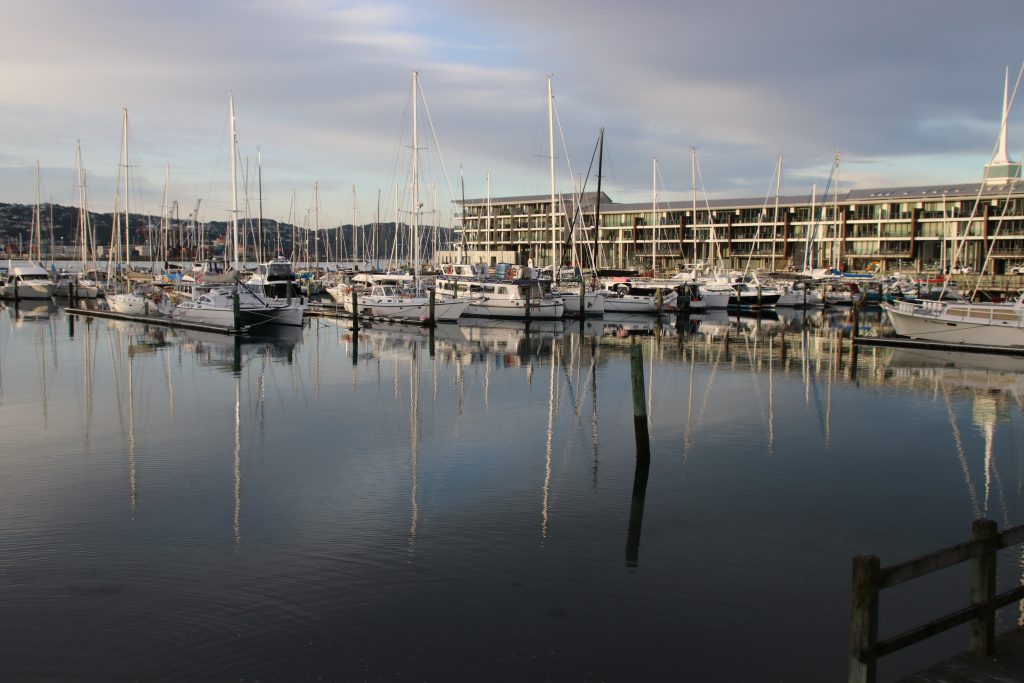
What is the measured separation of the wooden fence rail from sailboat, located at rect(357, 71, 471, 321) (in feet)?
149

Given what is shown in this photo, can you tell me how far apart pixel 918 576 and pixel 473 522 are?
27.5ft

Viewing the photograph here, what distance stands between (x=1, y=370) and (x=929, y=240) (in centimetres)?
10230

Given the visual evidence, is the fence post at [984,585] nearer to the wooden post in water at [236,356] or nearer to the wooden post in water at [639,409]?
the wooden post in water at [639,409]

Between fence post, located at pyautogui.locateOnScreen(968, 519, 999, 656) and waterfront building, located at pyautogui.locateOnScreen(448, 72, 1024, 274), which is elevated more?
waterfront building, located at pyautogui.locateOnScreen(448, 72, 1024, 274)

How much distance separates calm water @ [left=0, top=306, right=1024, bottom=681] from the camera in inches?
393

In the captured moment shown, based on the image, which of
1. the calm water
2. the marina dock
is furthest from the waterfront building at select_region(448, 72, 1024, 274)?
the marina dock

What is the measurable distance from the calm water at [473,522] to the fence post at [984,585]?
2108 millimetres

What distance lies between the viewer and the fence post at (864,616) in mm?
6719

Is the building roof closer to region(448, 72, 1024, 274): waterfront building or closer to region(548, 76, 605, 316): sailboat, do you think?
region(448, 72, 1024, 274): waterfront building

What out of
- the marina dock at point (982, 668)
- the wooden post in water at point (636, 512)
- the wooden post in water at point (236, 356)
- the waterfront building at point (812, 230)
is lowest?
the wooden post in water at point (636, 512)

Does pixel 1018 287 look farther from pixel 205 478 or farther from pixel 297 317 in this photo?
pixel 205 478

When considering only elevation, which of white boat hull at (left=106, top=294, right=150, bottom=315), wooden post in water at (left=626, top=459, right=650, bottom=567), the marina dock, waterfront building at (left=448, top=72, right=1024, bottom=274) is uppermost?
waterfront building at (left=448, top=72, right=1024, bottom=274)

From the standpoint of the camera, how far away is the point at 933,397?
28422mm

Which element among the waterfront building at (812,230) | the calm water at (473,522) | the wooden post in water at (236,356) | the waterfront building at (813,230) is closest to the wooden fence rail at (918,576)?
the calm water at (473,522)
